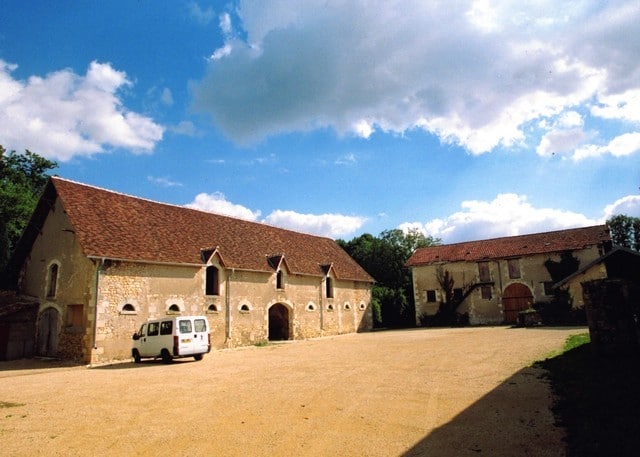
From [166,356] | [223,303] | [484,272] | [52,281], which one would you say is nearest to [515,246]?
[484,272]

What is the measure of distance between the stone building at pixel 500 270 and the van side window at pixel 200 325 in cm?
2434

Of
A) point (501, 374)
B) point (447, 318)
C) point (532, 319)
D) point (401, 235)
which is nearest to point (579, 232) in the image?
point (532, 319)

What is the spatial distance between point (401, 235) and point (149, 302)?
1547 inches

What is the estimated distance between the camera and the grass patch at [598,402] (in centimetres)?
490

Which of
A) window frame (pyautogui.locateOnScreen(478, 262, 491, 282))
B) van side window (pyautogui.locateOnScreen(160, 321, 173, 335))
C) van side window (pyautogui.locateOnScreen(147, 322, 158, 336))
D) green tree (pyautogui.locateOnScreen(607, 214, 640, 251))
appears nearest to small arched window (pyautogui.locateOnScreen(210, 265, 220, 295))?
van side window (pyautogui.locateOnScreen(147, 322, 158, 336))

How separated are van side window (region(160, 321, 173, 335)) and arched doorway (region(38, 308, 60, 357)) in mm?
5823

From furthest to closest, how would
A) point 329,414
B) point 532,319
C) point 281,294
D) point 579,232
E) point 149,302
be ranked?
point 579,232, point 532,319, point 281,294, point 149,302, point 329,414

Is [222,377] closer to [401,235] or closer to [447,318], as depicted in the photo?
[447,318]

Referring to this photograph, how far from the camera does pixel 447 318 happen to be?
3500 cm

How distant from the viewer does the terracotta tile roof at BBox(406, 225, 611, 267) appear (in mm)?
31828

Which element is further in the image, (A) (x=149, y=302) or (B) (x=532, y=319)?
(B) (x=532, y=319)

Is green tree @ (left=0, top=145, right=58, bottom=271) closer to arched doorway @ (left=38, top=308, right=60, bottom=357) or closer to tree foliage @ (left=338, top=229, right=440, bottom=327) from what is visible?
arched doorway @ (left=38, top=308, right=60, bottom=357)

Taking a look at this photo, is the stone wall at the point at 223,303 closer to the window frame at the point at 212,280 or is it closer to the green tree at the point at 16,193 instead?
the window frame at the point at 212,280

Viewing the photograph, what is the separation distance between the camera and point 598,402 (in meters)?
6.61
